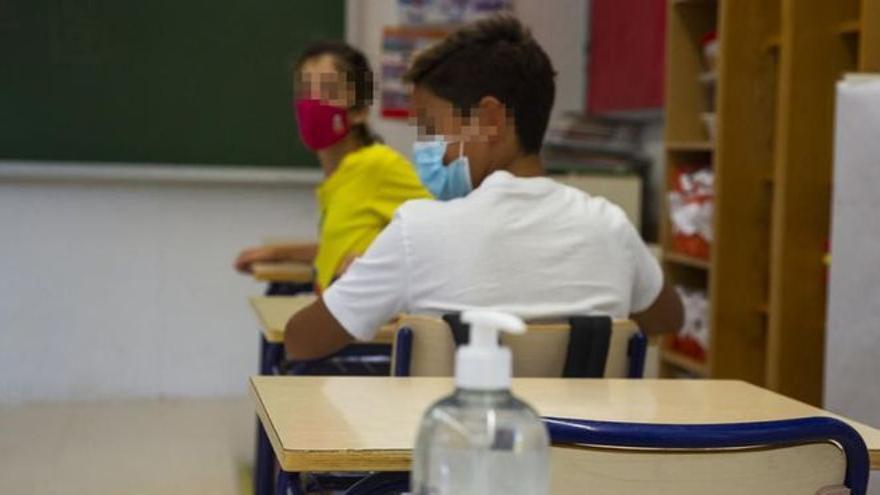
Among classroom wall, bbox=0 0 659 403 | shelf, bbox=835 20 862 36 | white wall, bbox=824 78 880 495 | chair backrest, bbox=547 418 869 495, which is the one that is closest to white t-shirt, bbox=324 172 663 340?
chair backrest, bbox=547 418 869 495

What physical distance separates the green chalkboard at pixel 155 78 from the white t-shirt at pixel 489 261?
3.07 meters

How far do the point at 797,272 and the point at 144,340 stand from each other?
2654mm

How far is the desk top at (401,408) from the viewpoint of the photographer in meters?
1.34

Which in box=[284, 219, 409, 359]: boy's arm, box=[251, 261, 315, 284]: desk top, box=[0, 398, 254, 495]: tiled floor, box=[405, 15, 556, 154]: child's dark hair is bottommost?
box=[0, 398, 254, 495]: tiled floor

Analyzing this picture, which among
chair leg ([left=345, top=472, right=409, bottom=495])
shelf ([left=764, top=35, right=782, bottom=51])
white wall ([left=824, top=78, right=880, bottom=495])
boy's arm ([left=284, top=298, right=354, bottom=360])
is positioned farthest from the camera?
shelf ([left=764, top=35, right=782, bottom=51])

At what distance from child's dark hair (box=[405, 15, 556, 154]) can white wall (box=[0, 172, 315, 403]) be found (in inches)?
122

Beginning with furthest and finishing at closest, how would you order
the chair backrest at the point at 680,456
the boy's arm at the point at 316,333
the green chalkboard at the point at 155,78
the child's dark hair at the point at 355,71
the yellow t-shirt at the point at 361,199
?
the green chalkboard at the point at 155,78, the child's dark hair at the point at 355,71, the yellow t-shirt at the point at 361,199, the boy's arm at the point at 316,333, the chair backrest at the point at 680,456

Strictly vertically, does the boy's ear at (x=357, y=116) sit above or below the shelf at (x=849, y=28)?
below

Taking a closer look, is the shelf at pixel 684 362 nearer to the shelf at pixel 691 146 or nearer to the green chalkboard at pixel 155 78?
the shelf at pixel 691 146

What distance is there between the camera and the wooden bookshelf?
3.63 metres

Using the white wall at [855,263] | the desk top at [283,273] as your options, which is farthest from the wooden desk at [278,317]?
the white wall at [855,263]

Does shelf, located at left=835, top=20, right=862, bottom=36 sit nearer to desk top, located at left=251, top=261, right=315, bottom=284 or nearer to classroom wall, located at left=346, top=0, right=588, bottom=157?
desk top, located at left=251, top=261, right=315, bottom=284

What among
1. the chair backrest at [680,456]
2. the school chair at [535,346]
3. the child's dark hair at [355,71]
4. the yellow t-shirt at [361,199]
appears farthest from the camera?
the child's dark hair at [355,71]

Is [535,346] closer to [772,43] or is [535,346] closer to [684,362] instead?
[772,43]
